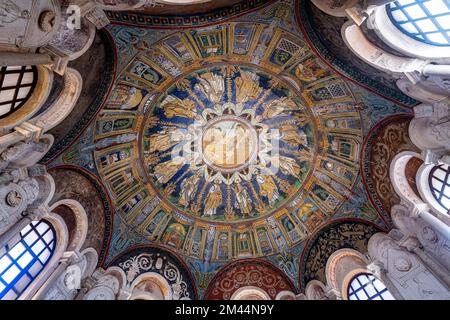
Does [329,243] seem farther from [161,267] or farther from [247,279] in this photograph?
[161,267]

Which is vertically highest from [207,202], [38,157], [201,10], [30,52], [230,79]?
[230,79]

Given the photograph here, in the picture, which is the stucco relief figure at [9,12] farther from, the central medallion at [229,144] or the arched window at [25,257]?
the central medallion at [229,144]

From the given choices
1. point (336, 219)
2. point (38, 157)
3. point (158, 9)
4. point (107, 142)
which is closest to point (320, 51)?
point (158, 9)

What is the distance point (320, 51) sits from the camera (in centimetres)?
968

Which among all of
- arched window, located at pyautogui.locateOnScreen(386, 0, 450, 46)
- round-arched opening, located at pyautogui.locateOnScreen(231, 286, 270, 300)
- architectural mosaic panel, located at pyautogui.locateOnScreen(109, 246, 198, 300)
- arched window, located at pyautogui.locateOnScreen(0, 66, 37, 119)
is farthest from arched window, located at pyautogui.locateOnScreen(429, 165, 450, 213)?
arched window, located at pyautogui.locateOnScreen(0, 66, 37, 119)

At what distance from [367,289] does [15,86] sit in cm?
1459

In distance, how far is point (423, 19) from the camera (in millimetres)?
7016

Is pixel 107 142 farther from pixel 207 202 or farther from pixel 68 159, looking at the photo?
pixel 207 202

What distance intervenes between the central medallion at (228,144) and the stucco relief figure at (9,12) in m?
6.93

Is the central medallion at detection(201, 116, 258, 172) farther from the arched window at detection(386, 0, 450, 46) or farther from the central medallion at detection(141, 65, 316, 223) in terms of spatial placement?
the arched window at detection(386, 0, 450, 46)

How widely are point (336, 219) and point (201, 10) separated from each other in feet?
37.2

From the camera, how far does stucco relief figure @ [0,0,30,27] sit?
502cm

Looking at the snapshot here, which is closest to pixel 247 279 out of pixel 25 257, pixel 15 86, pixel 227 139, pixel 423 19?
pixel 227 139

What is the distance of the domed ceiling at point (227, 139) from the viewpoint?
32.7ft
